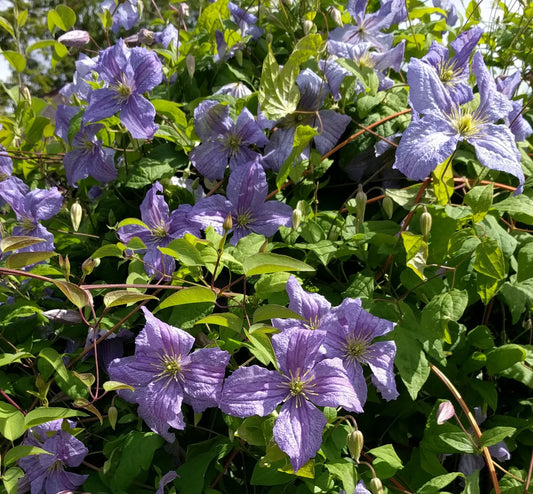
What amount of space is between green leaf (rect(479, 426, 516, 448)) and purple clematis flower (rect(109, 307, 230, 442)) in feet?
1.23

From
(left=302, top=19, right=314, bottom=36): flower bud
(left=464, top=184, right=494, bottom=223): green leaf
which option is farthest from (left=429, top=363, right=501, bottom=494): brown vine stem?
(left=302, top=19, right=314, bottom=36): flower bud

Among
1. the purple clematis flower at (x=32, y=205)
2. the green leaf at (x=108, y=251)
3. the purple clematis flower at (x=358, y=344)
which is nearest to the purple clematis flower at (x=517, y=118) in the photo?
the purple clematis flower at (x=358, y=344)

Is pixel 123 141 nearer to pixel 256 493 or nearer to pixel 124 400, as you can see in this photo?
pixel 124 400

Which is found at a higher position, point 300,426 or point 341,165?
point 341,165

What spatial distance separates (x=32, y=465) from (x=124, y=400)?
0.20 m

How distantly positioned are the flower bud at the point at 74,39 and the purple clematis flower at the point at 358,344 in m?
0.87

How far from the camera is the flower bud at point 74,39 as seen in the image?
1.31 m

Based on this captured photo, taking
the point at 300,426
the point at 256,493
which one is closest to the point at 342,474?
the point at 300,426

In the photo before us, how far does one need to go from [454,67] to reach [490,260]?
43cm

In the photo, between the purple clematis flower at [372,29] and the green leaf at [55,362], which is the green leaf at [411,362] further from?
the purple clematis flower at [372,29]

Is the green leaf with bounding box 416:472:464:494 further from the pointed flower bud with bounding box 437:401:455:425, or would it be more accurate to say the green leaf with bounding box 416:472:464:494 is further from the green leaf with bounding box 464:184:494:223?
the green leaf with bounding box 464:184:494:223

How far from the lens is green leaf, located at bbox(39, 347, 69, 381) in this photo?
898 mm

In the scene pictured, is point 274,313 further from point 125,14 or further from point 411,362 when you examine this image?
point 125,14

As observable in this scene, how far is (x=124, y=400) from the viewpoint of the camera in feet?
3.14
